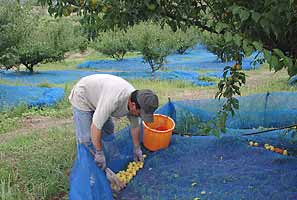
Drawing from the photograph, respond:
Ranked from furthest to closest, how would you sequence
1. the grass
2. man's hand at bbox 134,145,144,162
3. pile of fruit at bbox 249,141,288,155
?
pile of fruit at bbox 249,141,288,155, man's hand at bbox 134,145,144,162, the grass

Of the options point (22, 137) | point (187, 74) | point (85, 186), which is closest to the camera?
point (85, 186)

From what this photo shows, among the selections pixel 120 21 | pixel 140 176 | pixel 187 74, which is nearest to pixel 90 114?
pixel 140 176

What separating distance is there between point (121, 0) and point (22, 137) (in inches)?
157

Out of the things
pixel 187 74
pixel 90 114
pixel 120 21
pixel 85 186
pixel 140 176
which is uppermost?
pixel 120 21

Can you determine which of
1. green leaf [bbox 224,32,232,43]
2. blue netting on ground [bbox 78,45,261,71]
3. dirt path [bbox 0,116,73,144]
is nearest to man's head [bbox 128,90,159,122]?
green leaf [bbox 224,32,232,43]

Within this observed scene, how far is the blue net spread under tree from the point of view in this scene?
3783 mm

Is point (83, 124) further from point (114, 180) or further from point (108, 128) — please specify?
point (114, 180)

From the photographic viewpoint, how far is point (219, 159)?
14.7 ft

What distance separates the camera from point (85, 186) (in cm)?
303

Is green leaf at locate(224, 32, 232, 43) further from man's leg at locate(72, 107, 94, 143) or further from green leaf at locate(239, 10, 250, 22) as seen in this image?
man's leg at locate(72, 107, 94, 143)

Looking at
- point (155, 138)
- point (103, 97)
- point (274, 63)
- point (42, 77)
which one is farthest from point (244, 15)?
point (42, 77)

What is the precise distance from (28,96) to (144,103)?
5.96 meters

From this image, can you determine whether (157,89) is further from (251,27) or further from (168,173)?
(251,27)

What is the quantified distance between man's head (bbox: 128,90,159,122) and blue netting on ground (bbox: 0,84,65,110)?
5.09 metres
